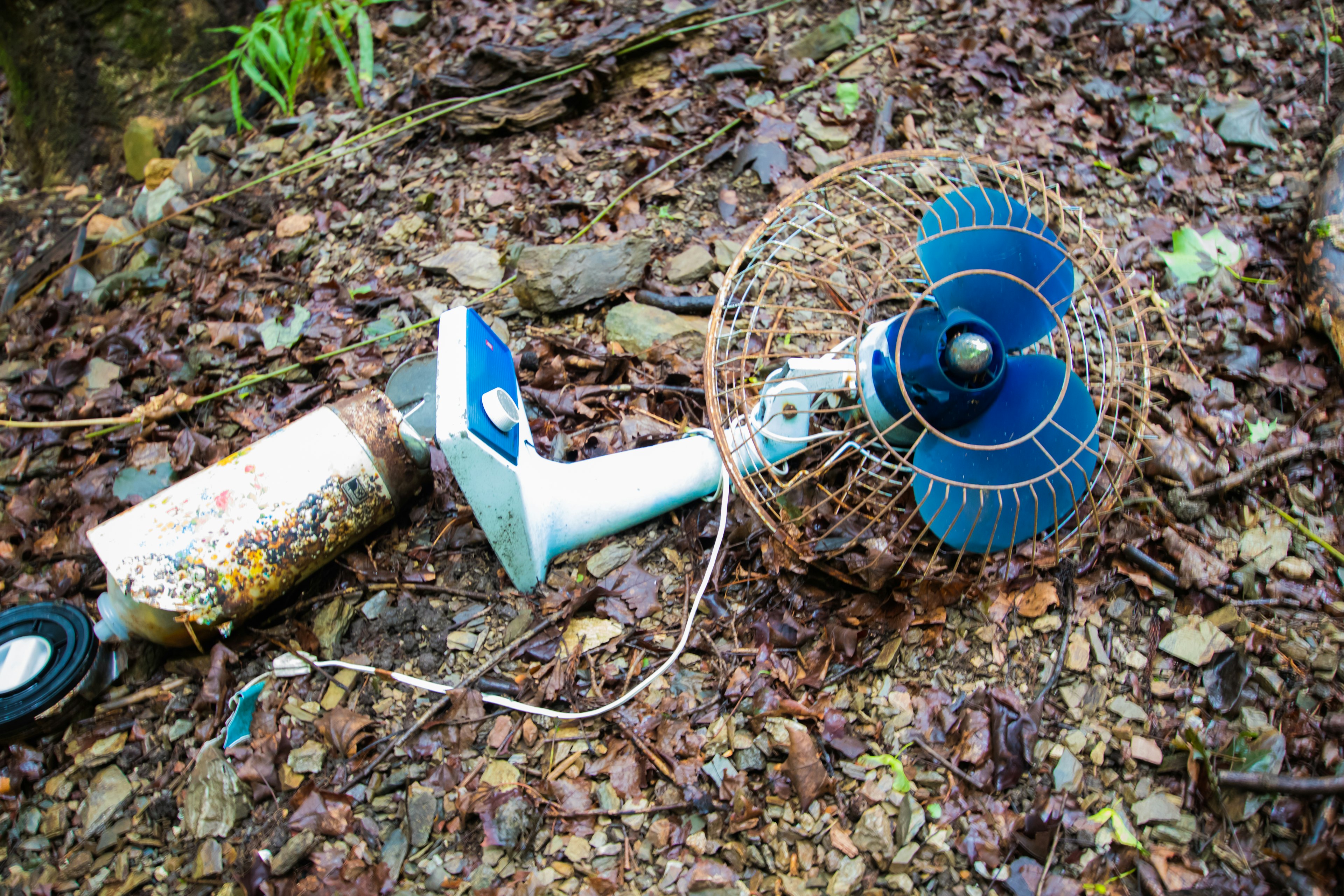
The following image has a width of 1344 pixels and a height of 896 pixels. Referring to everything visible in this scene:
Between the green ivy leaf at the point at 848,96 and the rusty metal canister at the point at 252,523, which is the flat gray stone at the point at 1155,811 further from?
the green ivy leaf at the point at 848,96

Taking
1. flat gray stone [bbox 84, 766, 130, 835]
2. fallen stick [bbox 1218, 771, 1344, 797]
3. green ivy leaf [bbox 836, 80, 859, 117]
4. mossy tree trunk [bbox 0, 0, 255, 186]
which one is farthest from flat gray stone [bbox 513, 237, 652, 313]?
mossy tree trunk [bbox 0, 0, 255, 186]

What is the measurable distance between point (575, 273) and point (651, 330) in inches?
14.0

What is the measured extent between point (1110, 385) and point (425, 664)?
5.91 ft

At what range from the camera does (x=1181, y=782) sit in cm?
176

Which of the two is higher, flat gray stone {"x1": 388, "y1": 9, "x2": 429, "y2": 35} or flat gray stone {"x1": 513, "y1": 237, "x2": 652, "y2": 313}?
flat gray stone {"x1": 388, "y1": 9, "x2": 429, "y2": 35}

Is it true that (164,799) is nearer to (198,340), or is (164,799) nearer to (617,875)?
(617,875)

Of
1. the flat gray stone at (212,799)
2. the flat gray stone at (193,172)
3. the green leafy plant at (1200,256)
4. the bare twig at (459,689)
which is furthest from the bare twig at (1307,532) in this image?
the flat gray stone at (193,172)

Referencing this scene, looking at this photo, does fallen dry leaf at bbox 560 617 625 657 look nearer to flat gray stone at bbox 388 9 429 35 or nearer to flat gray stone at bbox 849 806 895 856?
flat gray stone at bbox 849 806 895 856

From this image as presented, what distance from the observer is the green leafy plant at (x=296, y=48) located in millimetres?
3615

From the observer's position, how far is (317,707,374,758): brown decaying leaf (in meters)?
1.90

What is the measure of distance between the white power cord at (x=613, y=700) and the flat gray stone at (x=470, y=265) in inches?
52.5

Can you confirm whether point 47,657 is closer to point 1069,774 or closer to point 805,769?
point 805,769

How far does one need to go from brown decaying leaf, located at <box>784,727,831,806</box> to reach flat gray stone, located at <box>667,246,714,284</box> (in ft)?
5.23

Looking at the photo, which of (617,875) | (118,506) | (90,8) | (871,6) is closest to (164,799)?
(118,506)
